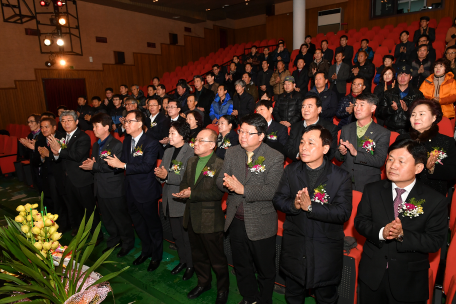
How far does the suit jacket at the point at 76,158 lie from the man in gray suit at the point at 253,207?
2016 millimetres

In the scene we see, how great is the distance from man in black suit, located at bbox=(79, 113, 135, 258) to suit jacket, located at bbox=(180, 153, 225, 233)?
3.59 feet

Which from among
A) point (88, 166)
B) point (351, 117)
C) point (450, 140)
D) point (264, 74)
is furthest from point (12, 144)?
point (450, 140)

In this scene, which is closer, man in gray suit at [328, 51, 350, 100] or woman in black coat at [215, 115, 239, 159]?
woman in black coat at [215, 115, 239, 159]

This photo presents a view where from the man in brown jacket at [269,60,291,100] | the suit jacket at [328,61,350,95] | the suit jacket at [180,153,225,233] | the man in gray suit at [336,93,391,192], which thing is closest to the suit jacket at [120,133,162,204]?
the suit jacket at [180,153,225,233]

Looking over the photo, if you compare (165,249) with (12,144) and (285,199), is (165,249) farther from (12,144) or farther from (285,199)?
(12,144)

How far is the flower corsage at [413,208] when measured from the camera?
153 centimetres

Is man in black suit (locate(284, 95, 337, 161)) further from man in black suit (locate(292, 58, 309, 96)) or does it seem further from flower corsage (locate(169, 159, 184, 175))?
man in black suit (locate(292, 58, 309, 96))

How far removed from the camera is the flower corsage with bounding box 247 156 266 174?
79.0 inches

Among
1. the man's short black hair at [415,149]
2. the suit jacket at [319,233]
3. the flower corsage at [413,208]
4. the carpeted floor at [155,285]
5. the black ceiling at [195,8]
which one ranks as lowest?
the carpeted floor at [155,285]

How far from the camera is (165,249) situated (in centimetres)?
327

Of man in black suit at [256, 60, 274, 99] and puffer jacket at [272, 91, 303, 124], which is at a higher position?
man in black suit at [256, 60, 274, 99]

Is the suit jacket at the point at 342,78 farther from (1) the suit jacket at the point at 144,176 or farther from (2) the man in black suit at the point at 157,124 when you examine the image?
(1) the suit jacket at the point at 144,176

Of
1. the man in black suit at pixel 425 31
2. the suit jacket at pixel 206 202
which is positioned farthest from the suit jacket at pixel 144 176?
the man in black suit at pixel 425 31

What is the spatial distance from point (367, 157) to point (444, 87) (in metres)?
2.12
